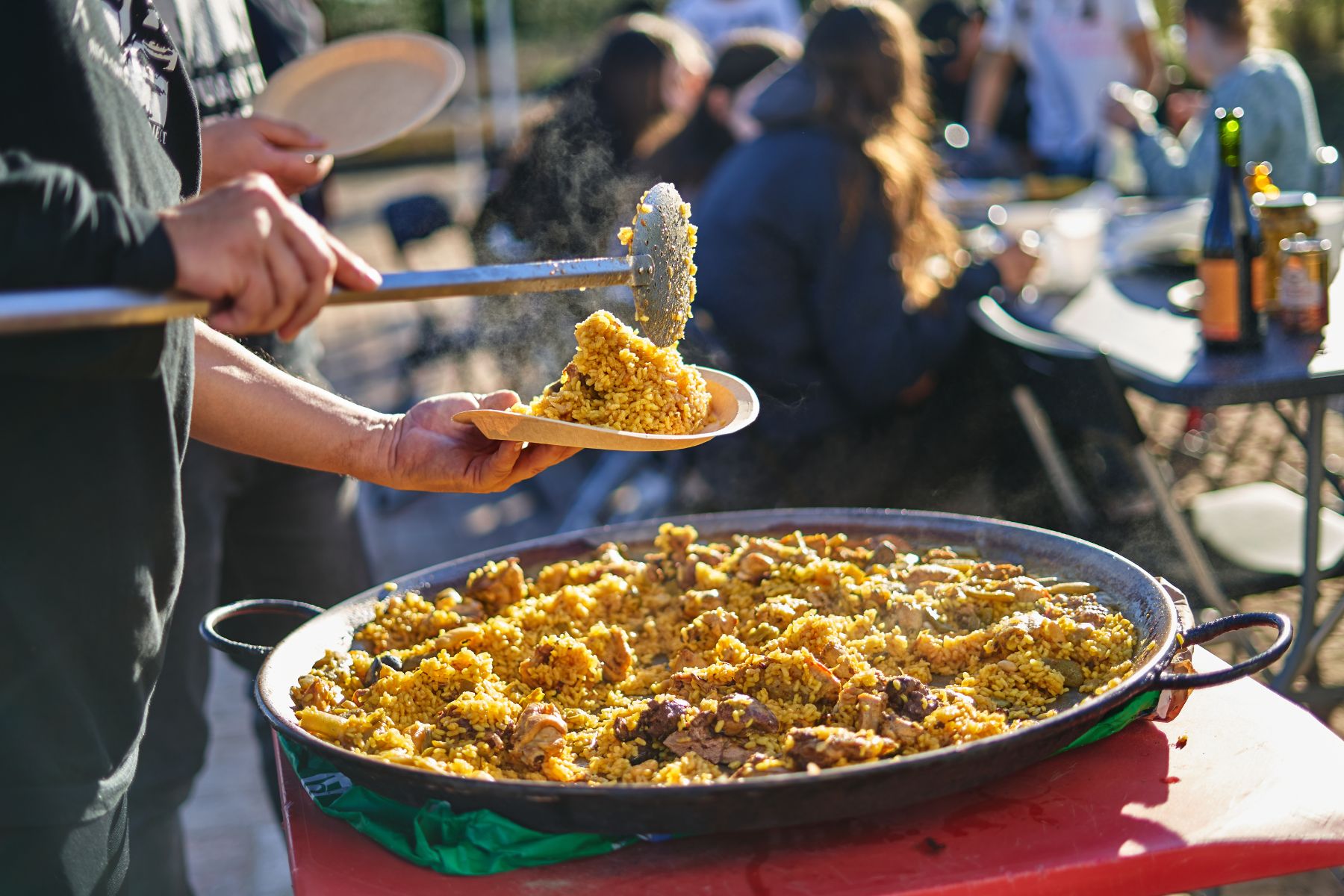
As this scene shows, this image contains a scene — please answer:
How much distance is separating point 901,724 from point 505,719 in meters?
0.57

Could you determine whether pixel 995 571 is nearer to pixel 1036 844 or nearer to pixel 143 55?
pixel 1036 844

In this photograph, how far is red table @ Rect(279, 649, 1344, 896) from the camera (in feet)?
4.66

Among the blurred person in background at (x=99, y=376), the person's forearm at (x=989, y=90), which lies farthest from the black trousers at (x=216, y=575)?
the person's forearm at (x=989, y=90)

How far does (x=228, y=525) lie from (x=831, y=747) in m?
1.91

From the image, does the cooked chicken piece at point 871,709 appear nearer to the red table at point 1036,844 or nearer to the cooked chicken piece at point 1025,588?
the red table at point 1036,844

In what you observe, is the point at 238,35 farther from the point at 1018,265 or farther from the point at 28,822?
the point at 1018,265

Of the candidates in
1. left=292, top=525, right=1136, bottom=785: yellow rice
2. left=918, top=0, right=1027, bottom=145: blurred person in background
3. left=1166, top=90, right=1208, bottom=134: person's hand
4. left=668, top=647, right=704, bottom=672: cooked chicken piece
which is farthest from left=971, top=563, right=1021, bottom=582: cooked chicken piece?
left=918, top=0, right=1027, bottom=145: blurred person in background

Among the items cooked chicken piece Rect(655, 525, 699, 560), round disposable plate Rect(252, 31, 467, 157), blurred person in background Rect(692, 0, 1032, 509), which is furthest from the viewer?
blurred person in background Rect(692, 0, 1032, 509)

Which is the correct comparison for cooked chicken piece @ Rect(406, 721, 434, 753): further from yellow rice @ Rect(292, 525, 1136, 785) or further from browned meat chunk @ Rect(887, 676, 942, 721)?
browned meat chunk @ Rect(887, 676, 942, 721)

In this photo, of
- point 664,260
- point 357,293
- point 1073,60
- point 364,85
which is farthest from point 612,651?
point 1073,60

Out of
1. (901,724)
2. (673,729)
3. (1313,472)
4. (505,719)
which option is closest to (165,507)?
(505,719)

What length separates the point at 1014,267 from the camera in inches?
155

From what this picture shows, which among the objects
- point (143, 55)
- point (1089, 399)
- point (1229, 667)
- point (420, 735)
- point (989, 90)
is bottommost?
point (989, 90)

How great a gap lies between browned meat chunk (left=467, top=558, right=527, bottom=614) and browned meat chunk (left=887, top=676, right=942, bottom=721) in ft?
2.58
